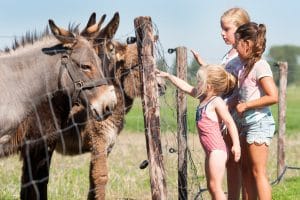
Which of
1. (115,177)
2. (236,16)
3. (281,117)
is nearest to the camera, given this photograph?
(236,16)

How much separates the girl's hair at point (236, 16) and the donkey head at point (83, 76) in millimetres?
1328

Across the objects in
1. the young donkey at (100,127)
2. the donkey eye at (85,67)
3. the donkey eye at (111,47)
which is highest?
the donkey eye at (111,47)

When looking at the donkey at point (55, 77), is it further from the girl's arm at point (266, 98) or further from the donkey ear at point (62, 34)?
the girl's arm at point (266, 98)

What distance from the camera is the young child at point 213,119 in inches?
248

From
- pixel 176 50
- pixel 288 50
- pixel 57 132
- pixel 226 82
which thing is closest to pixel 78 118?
pixel 57 132

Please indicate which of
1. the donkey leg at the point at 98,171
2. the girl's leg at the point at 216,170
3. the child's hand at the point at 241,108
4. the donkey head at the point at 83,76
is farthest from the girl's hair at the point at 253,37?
the donkey leg at the point at 98,171

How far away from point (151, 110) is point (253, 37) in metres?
1.28

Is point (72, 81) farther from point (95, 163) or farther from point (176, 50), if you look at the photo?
point (95, 163)

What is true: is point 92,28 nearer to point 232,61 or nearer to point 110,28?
point 110,28

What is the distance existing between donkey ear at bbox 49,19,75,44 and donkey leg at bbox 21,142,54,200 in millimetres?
1134

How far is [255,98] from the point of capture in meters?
6.59

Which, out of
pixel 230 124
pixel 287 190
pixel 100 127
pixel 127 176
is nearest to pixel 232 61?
pixel 230 124

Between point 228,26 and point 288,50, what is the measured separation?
121 m

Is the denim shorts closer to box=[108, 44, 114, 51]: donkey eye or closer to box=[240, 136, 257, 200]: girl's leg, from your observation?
box=[240, 136, 257, 200]: girl's leg
